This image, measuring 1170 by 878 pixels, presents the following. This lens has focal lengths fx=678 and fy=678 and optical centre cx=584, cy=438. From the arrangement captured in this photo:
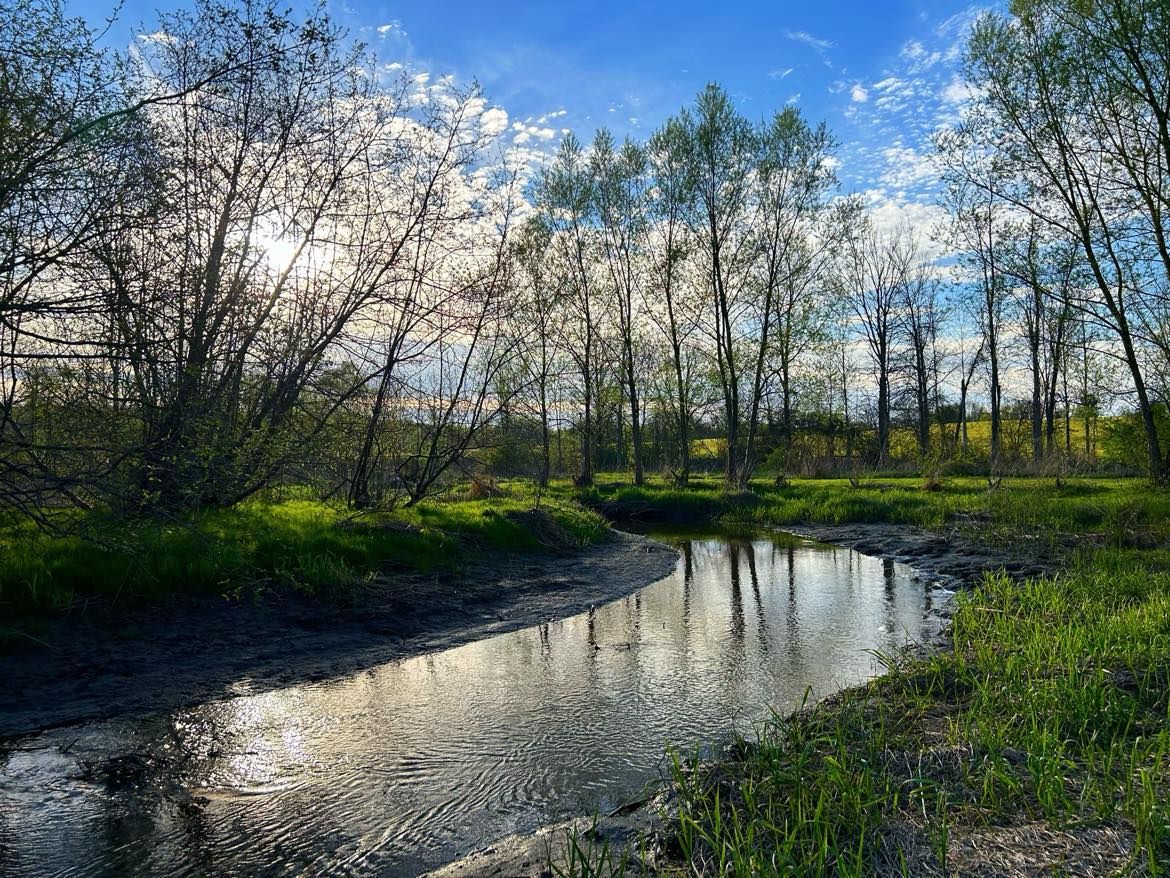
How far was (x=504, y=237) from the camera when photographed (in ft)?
40.7

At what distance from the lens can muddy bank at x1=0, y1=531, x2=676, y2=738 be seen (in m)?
5.69

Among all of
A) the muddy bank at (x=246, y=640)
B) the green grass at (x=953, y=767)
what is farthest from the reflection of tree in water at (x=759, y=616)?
the muddy bank at (x=246, y=640)

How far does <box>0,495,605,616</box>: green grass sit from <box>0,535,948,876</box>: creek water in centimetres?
155

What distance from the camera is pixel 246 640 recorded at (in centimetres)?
716

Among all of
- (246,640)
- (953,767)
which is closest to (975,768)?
(953,767)

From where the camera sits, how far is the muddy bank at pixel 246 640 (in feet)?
Answer: 18.7

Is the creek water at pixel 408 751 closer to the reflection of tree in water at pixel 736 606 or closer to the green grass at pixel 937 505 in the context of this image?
the reflection of tree in water at pixel 736 606

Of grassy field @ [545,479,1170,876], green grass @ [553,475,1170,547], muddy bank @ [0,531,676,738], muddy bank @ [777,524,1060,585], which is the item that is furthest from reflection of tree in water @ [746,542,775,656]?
green grass @ [553,475,1170,547]

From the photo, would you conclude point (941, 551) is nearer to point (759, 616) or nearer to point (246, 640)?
point (759, 616)

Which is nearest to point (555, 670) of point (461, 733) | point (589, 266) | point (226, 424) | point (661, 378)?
point (461, 733)

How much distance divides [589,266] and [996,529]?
1854 centimetres

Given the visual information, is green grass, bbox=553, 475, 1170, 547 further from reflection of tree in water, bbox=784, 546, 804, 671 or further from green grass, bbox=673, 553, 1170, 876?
green grass, bbox=673, 553, 1170, 876

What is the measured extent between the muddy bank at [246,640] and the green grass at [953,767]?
4313mm

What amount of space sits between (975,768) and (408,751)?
370 centimetres
